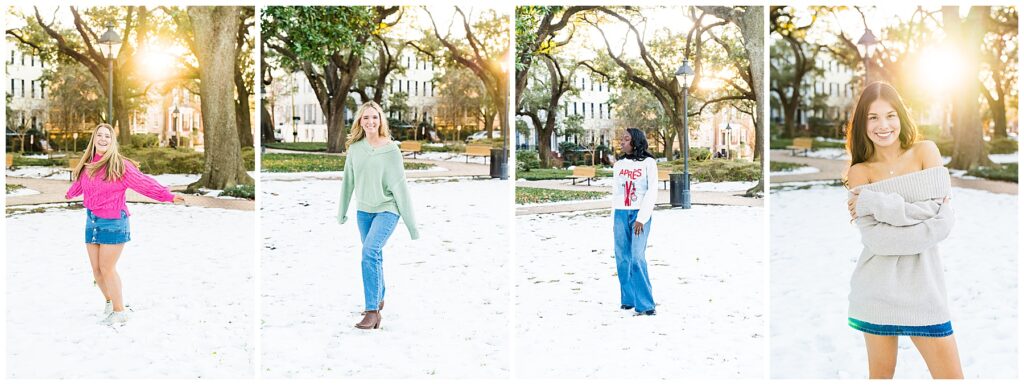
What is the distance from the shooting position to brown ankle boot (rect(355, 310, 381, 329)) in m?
3.72

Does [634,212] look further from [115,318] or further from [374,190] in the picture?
[115,318]

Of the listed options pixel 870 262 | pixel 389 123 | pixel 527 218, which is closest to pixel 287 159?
pixel 389 123

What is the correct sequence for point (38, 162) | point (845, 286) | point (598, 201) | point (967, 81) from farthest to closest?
point (967, 81), point (845, 286), point (38, 162), point (598, 201)

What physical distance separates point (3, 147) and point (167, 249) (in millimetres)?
1060

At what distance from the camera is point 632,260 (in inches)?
151

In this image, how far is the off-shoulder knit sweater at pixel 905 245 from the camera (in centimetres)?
237

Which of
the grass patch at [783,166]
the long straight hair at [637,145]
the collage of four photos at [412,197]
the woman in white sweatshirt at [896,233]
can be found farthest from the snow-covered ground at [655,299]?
the grass patch at [783,166]

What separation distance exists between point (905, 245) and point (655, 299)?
1.73 m

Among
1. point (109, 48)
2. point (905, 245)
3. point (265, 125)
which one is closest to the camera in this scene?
point (905, 245)

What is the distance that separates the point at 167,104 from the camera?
4852 mm

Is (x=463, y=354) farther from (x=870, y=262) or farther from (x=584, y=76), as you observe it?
(x=870, y=262)

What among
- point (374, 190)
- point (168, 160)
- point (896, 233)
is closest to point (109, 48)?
point (168, 160)

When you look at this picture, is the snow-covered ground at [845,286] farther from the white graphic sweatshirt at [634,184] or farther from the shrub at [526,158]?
the shrub at [526,158]

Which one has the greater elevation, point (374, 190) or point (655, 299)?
point (374, 190)
